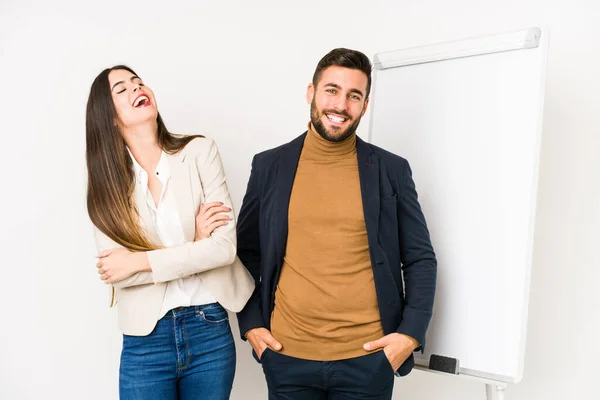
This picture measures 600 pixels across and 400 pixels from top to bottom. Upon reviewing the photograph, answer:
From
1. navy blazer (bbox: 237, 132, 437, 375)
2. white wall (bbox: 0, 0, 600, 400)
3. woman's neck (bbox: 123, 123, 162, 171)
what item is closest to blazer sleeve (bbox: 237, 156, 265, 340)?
navy blazer (bbox: 237, 132, 437, 375)

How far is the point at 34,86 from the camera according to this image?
2838 mm

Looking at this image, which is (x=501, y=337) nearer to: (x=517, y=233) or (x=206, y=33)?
(x=517, y=233)

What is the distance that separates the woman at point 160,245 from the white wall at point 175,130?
0.77 metres

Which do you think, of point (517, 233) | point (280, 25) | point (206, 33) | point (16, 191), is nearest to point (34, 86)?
point (16, 191)

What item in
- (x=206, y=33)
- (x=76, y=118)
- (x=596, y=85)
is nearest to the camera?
(x=596, y=85)

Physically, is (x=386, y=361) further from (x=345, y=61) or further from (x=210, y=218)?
(x=345, y=61)

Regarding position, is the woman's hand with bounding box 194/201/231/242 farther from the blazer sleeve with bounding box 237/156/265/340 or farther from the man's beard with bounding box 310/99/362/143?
the man's beard with bounding box 310/99/362/143

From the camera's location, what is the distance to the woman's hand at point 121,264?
80.1 inches

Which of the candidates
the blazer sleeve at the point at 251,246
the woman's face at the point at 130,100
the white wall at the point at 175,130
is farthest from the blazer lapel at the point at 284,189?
the white wall at the point at 175,130

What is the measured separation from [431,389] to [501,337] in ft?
3.53

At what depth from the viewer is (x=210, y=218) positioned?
6.98ft

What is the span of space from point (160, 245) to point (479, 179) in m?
1.08

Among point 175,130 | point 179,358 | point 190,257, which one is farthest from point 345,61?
point 175,130

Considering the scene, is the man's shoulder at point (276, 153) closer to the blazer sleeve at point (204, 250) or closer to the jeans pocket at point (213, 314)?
the blazer sleeve at point (204, 250)
